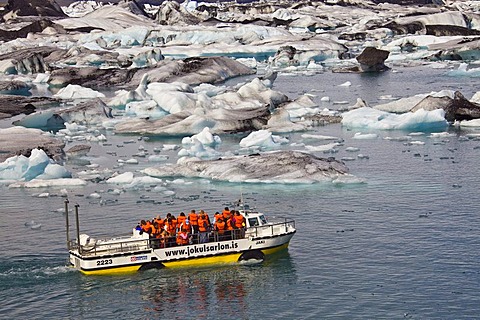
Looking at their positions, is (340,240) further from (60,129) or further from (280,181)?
(60,129)

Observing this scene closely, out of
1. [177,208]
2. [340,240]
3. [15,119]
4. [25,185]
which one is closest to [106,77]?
[15,119]

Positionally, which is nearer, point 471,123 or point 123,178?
point 123,178

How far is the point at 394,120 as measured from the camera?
158ft

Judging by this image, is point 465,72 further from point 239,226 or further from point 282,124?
point 239,226

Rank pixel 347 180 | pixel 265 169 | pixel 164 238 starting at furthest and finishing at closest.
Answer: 1. pixel 265 169
2. pixel 347 180
3. pixel 164 238

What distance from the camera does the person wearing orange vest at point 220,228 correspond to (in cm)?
2646

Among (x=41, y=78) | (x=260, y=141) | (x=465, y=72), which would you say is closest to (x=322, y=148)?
(x=260, y=141)

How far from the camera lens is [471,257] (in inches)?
1022

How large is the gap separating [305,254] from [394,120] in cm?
2275

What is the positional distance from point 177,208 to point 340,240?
687 cm

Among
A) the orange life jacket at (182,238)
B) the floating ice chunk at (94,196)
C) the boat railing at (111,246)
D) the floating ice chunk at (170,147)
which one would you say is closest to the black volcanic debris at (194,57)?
the floating ice chunk at (170,147)

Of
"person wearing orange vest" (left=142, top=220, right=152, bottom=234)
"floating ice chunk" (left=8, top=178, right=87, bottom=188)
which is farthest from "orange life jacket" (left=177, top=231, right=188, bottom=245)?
"floating ice chunk" (left=8, top=178, right=87, bottom=188)

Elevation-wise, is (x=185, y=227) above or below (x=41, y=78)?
below

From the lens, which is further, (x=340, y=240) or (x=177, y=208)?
(x=177, y=208)
